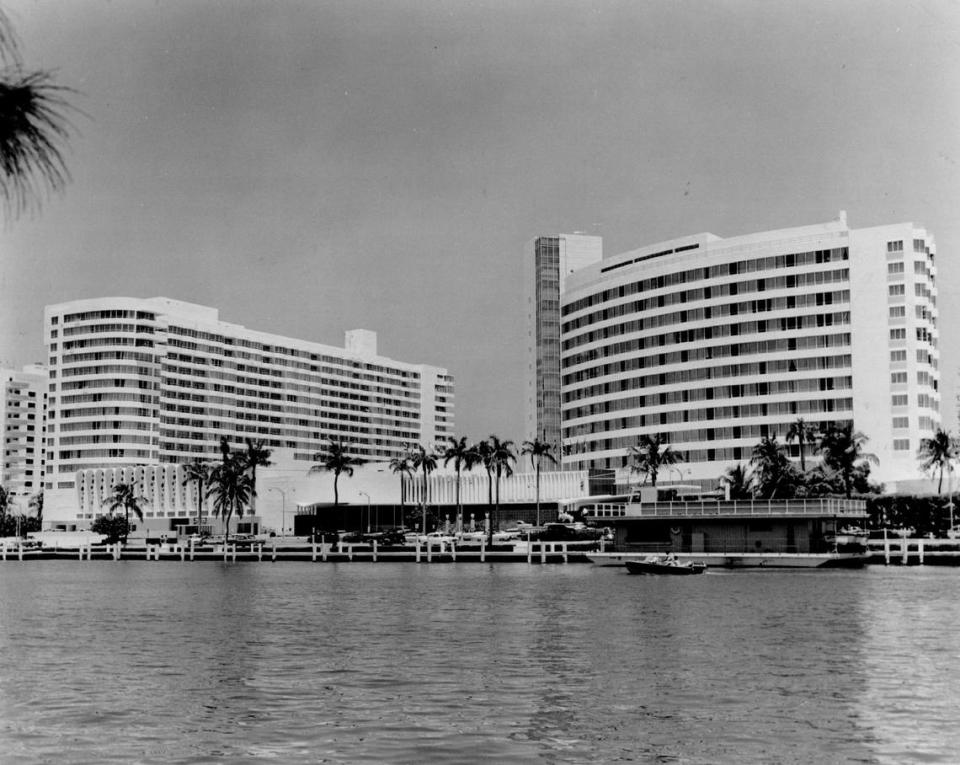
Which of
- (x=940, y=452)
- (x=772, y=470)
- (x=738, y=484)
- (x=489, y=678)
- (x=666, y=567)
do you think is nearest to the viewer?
(x=489, y=678)

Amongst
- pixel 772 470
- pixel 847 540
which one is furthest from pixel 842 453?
pixel 847 540

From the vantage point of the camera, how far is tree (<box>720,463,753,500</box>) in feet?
603

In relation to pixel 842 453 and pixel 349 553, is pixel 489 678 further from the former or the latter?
pixel 842 453

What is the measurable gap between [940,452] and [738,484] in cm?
2914

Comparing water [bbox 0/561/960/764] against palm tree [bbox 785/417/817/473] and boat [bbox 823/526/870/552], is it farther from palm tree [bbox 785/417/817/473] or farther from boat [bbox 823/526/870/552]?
palm tree [bbox 785/417/817/473]

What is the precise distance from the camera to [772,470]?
17612 cm

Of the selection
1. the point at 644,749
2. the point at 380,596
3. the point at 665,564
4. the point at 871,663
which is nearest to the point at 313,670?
the point at 644,749

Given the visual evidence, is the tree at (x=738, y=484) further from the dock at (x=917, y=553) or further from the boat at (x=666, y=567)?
the boat at (x=666, y=567)

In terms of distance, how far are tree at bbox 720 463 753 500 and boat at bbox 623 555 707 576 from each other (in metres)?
60.6

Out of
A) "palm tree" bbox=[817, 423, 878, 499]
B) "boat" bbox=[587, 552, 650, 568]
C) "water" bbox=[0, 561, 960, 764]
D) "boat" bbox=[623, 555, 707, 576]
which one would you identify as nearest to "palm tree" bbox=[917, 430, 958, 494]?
"palm tree" bbox=[817, 423, 878, 499]

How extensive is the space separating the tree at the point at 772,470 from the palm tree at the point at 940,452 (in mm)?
20131

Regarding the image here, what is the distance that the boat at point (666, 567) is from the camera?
121 metres

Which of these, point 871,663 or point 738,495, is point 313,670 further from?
point 738,495

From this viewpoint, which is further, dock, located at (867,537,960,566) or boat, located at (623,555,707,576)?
dock, located at (867,537,960,566)
